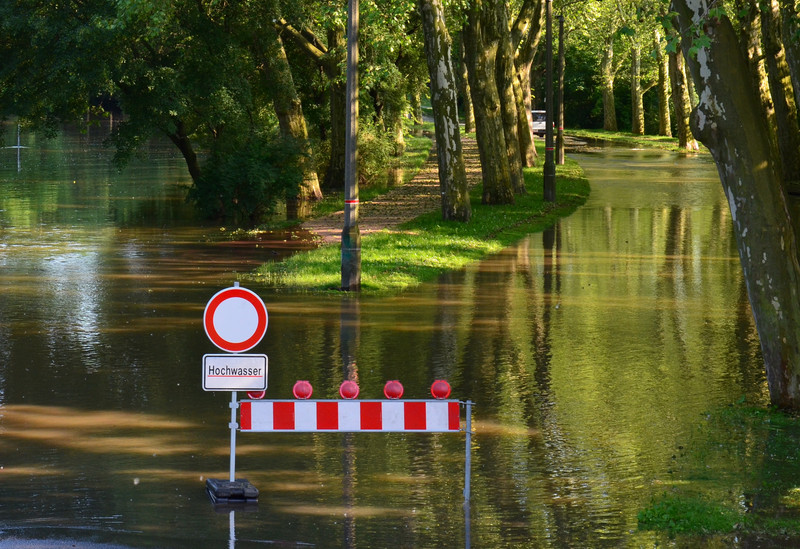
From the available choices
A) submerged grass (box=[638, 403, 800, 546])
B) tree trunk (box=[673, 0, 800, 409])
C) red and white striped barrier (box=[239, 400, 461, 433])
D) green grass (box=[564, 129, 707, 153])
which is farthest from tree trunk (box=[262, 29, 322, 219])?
green grass (box=[564, 129, 707, 153])

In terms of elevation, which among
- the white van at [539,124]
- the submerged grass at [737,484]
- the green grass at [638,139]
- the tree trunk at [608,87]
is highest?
the tree trunk at [608,87]

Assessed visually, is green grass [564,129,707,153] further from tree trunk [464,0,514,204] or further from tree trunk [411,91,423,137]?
tree trunk [464,0,514,204]

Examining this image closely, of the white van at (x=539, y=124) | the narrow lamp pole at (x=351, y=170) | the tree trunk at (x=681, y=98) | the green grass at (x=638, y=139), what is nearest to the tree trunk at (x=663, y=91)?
the green grass at (x=638, y=139)

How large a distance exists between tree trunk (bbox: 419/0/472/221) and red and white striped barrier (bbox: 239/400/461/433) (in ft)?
60.3

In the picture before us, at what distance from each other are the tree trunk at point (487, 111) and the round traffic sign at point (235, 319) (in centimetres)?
2146

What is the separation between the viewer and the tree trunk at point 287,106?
1212 inches

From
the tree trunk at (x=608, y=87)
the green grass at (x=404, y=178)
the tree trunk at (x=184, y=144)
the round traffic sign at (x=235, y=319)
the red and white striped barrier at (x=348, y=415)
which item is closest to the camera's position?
the red and white striped barrier at (x=348, y=415)

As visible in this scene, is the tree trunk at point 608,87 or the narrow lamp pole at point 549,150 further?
the tree trunk at point 608,87

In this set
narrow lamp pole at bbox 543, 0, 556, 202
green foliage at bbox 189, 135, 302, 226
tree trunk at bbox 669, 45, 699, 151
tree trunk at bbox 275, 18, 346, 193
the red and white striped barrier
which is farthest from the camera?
tree trunk at bbox 669, 45, 699, 151

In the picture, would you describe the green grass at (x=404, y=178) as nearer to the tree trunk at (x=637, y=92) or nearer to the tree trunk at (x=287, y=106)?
the tree trunk at (x=287, y=106)

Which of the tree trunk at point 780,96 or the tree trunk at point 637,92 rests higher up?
the tree trunk at point 637,92

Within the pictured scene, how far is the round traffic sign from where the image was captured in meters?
8.02

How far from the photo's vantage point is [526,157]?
44219 millimetres

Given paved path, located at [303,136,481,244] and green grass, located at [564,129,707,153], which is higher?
green grass, located at [564,129,707,153]
